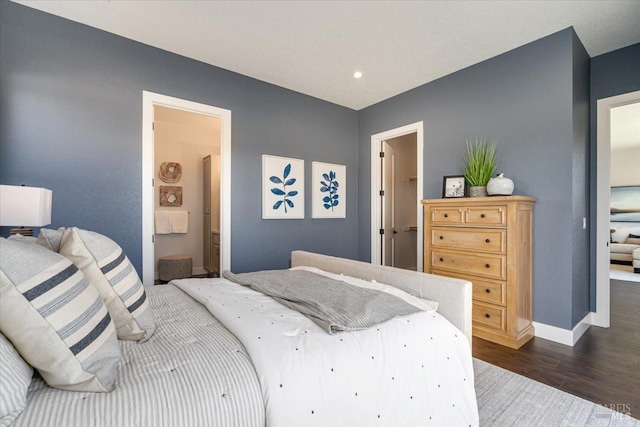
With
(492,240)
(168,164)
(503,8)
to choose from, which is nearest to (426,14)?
(503,8)

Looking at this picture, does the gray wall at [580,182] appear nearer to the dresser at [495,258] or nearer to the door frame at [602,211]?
the door frame at [602,211]

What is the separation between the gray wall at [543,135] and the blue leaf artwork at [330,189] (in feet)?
5.41

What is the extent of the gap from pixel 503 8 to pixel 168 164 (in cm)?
508

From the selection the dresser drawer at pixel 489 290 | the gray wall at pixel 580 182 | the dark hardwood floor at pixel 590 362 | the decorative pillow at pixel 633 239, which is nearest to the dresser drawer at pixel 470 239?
the dresser drawer at pixel 489 290

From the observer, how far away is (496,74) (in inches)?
119

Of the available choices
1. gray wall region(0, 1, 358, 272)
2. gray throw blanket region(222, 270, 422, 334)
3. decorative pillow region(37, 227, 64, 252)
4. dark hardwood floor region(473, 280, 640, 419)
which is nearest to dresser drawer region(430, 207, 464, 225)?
dark hardwood floor region(473, 280, 640, 419)

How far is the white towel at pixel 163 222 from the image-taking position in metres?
4.99

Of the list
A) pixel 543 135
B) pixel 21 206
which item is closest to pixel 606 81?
pixel 543 135

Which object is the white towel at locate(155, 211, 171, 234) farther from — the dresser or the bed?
the dresser

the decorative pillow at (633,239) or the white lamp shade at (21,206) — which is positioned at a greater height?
the white lamp shade at (21,206)

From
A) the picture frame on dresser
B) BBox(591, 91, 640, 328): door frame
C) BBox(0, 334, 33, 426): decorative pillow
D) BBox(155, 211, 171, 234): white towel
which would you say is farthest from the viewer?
BBox(155, 211, 171, 234): white towel

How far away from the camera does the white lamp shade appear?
1859 millimetres

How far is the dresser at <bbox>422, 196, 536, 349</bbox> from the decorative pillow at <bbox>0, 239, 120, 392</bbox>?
276 centimetres

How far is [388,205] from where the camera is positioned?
4.48 meters
